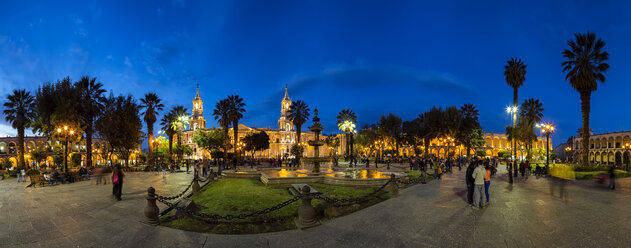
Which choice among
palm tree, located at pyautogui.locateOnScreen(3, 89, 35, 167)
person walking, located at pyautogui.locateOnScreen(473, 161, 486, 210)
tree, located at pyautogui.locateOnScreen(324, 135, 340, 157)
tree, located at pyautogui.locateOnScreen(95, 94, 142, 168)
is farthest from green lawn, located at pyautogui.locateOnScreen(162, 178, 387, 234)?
palm tree, located at pyautogui.locateOnScreen(3, 89, 35, 167)

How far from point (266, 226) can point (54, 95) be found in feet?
105

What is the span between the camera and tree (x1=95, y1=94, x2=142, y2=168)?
1050 inches

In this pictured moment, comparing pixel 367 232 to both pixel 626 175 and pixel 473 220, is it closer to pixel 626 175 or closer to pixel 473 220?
pixel 473 220

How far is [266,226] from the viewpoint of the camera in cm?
732

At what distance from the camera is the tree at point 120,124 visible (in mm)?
26672

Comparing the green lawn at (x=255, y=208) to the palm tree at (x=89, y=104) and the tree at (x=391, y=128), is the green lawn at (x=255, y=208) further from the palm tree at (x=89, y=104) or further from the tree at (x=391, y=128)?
the tree at (x=391, y=128)

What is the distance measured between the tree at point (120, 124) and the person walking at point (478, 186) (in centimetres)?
3042

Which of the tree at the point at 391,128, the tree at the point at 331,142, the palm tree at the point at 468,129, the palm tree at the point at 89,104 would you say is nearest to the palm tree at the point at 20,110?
the palm tree at the point at 89,104

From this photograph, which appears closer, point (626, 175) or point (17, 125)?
point (626, 175)

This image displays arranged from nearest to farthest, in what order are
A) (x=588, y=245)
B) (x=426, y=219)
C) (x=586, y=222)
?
1. (x=588, y=245)
2. (x=586, y=222)
3. (x=426, y=219)

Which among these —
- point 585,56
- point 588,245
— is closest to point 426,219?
point 588,245

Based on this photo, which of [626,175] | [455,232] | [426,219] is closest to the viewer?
[455,232]

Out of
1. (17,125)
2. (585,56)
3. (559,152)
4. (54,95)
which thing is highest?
(585,56)

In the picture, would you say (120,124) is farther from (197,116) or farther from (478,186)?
(197,116)
